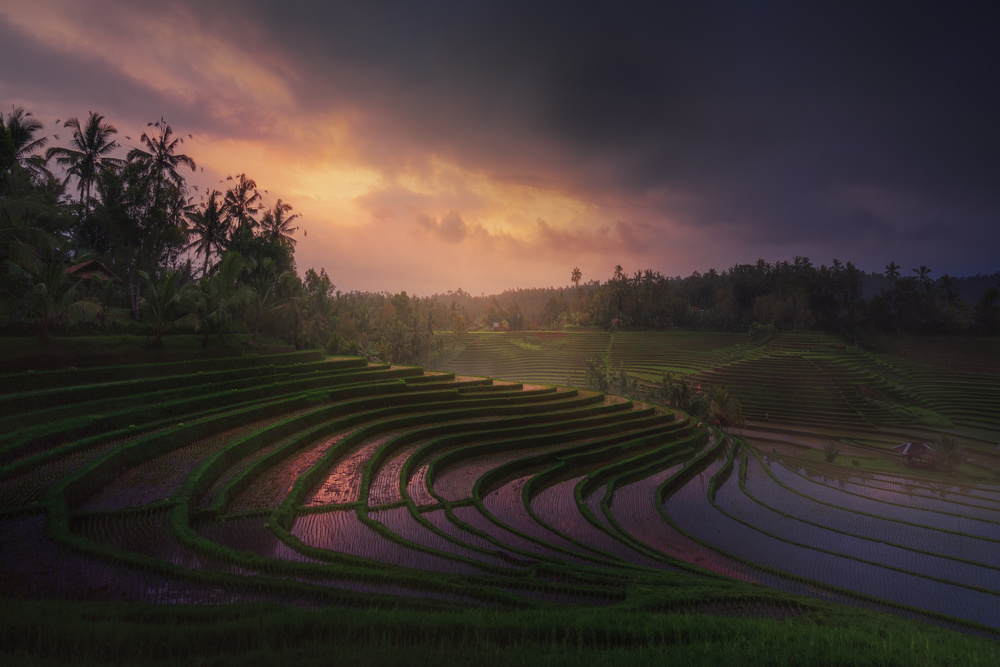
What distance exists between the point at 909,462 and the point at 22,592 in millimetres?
29844

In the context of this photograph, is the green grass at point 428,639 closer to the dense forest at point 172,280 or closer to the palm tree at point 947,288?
the dense forest at point 172,280

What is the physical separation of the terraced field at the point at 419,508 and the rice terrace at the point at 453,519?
52 millimetres

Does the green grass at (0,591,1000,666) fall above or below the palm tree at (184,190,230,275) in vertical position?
below

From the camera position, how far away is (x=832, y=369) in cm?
3459

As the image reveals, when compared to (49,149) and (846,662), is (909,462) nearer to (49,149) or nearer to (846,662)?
(846,662)

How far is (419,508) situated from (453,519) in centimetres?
87

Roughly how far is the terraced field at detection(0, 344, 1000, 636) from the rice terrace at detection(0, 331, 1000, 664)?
5cm

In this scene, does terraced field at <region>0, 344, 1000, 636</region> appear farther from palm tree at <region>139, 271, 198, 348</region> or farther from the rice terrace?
palm tree at <region>139, 271, 198, 348</region>

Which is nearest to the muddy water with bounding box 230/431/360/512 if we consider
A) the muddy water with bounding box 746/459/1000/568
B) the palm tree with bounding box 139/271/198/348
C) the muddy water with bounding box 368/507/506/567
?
the muddy water with bounding box 368/507/506/567

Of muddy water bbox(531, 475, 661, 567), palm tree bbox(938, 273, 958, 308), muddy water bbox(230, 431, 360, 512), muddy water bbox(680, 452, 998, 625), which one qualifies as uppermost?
palm tree bbox(938, 273, 958, 308)

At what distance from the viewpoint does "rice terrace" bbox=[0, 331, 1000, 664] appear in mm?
4055

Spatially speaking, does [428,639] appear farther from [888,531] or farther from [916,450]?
[916,450]

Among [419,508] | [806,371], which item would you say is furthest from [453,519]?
[806,371]

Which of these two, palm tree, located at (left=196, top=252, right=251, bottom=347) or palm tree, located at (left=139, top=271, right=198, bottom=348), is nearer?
palm tree, located at (left=139, top=271, right=198, bottom=348)
